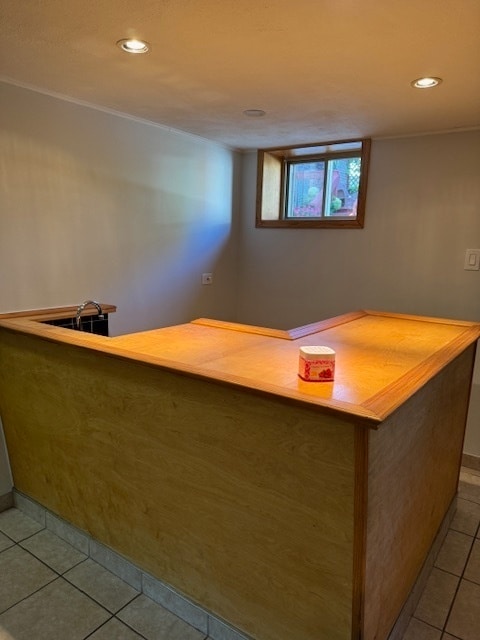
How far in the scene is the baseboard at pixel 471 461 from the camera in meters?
2.75

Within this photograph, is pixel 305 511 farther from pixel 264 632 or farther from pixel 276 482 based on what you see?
pixel 264 632


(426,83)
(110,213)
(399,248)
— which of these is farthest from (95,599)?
(399,248)

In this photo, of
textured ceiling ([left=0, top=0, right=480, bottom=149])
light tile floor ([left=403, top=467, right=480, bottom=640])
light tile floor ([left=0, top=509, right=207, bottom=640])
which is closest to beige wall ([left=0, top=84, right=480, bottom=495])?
textured ceiling ([left=0, top=0, right=480, bottom=149])

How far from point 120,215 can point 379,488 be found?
2.22m

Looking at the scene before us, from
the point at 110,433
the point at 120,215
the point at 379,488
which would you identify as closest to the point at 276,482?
the point at 379,488

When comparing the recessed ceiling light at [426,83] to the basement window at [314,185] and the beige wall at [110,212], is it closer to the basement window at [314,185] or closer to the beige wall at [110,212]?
the basement window at [314,185]

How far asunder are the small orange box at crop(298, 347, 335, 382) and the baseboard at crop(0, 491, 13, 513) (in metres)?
1.81

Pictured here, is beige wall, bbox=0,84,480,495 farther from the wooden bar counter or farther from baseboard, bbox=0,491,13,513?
the wooden bar counter

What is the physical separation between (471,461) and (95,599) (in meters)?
2.25

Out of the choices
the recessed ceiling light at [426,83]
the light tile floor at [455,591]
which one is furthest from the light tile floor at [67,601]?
the recessed ceiling light at [426,83]

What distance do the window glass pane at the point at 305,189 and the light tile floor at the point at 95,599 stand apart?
252 cm

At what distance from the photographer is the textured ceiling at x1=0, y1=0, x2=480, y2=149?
4.71 ft

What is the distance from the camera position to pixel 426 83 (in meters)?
2.00

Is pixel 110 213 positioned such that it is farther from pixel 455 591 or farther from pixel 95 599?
pixel 455 591
